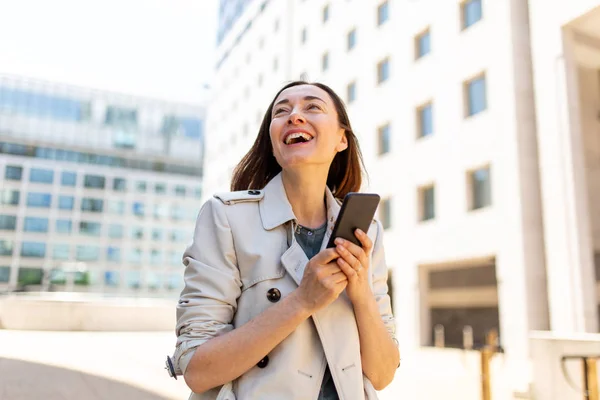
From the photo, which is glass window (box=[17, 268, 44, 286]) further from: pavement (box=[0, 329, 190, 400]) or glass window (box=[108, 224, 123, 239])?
pavement (box=[0, 329, 190, 400])

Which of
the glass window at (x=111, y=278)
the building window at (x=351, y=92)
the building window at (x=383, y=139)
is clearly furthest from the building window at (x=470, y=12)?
the glass window at (x=111, y=278)

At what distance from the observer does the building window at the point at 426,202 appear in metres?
19.5

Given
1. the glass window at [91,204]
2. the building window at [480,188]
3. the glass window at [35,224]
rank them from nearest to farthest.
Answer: the building window at [480,188]
the glass window at [35,224]
the glass window at [91,204]

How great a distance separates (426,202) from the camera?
1983 cm

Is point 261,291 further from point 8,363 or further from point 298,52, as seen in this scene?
point 298,52

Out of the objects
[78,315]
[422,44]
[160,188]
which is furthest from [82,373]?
[160,188]

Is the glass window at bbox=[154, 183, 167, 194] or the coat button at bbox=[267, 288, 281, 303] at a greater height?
the glass window at bbox=[154, 183, 167, 194]

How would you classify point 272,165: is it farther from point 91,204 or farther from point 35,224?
point 91,204

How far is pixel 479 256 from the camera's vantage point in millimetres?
17000

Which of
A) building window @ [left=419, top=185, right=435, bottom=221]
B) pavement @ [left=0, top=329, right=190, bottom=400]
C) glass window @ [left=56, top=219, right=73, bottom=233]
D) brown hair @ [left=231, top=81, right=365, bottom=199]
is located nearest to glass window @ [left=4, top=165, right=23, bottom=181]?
glass window @ [left=56, top=219, right=73, bottom=233]

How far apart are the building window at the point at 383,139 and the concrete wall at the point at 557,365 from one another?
1495 centimetres

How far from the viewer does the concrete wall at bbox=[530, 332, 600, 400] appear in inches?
277

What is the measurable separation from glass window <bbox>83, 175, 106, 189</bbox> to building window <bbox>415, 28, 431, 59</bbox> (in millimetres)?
64760

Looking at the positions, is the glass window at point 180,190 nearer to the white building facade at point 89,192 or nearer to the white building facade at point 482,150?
the white building facade at point 89,192
